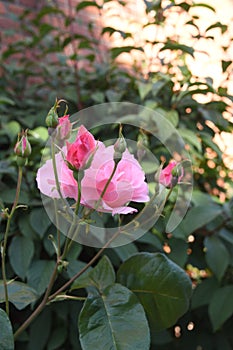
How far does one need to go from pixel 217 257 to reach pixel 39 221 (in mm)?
411

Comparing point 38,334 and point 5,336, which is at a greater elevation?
point 5,336

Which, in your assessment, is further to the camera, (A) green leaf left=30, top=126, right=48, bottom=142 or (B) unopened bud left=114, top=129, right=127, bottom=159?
(A) green leaf left=30, top=126, right=48, bottom=142

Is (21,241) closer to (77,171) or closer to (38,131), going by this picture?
(38,131)

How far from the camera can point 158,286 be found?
75 centimetres

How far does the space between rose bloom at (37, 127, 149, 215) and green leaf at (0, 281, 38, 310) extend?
19 centimetres

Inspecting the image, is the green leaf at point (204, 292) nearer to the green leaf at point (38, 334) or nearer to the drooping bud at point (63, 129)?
the green leaf at point (38, 334)

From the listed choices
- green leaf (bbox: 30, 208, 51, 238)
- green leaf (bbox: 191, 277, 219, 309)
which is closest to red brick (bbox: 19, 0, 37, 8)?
green leaf (bbox: 30, 208, 51, 238)

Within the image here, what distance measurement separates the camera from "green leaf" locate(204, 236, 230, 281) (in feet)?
3.59

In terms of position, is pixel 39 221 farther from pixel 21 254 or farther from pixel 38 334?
pixel 38 334

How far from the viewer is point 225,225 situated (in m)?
1.22

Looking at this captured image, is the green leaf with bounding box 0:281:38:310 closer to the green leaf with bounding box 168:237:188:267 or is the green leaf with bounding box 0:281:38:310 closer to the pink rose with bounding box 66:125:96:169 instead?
the pink rose with bounding box 66:125:96:169

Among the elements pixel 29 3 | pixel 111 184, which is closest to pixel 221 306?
pixel 111 184

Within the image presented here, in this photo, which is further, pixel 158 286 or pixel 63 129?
pixel 158 286

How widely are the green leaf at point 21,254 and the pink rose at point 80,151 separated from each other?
1.59 feet
